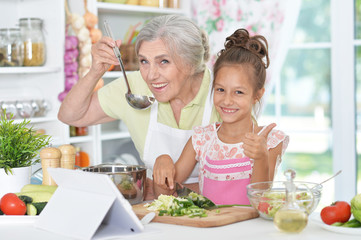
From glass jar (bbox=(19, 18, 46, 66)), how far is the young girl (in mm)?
1390

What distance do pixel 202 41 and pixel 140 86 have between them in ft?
1.12

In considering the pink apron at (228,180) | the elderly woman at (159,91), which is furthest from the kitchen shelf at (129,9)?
the pink apron at (228,180)

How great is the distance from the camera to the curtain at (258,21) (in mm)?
3605

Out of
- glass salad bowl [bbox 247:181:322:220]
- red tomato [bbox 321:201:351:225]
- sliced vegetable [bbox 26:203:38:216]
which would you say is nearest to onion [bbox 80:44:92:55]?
sliced vegetable [bbox 26:203:38:216]

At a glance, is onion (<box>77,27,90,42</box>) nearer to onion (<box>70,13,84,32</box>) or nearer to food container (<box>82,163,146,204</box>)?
onion (<box>70,13,84,32</box>)

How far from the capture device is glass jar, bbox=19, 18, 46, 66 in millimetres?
3117

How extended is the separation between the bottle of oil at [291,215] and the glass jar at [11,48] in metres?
2.07

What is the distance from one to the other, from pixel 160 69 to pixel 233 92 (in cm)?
31

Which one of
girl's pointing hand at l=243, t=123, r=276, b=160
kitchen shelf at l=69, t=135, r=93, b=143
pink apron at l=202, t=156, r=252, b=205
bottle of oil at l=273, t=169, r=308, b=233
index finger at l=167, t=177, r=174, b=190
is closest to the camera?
bottle of oil at l=273, t=169, r=308, b=233

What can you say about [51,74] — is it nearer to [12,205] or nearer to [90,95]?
[90,95]

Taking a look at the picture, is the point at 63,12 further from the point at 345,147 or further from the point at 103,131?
the point at 345,147

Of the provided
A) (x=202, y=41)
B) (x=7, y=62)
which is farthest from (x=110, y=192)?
(x=7, y=62)

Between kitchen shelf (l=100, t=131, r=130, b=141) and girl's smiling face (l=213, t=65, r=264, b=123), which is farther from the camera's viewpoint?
kitchen shelf (l=100, t=131, r=130, b=141)

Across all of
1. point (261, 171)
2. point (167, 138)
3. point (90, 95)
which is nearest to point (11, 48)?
point (90, 95)
